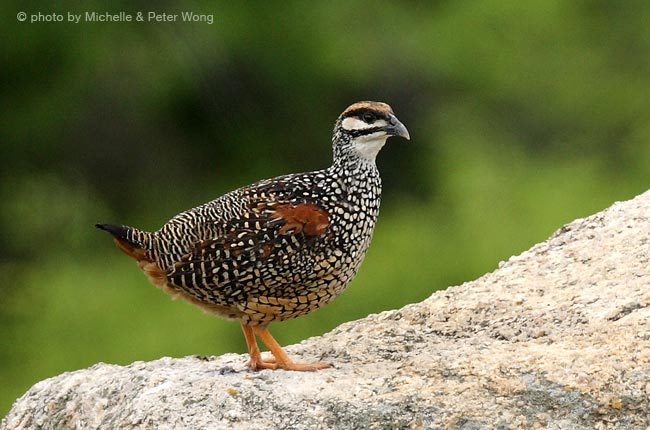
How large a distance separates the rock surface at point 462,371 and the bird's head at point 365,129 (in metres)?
0.73

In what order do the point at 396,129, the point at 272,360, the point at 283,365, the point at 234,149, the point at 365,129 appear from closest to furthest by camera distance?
the point at 283,365 → the point at 272,360 → the point at 396,129 → the point at 365,129 → the point at 234,149

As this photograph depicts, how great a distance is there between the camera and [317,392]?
4828mm

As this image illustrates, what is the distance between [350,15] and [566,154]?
280 cm

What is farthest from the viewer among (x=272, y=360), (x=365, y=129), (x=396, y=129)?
(x=365, y=129)

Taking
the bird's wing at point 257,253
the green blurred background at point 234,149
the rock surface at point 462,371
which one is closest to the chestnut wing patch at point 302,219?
the bird's wing at point 257,253

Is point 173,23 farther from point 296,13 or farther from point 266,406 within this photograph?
point 266,406

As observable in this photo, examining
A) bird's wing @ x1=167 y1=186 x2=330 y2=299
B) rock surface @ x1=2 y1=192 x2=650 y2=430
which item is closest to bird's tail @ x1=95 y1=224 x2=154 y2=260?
bird's wing @ x1=167 y1=186 x2=330 y2=299

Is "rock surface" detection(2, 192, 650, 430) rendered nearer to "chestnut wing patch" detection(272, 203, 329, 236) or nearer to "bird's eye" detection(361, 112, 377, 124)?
"chestnut wing patch" detection(272, 203, 329, 236)

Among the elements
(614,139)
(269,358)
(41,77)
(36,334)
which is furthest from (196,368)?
(614,139)

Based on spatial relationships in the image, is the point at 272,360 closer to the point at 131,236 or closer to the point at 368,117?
the point at 131,236

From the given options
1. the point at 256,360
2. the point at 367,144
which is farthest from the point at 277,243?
the point at 367,144

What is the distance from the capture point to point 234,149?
44.2ft

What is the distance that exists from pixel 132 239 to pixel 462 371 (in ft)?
5.34

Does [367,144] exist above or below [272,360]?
above
